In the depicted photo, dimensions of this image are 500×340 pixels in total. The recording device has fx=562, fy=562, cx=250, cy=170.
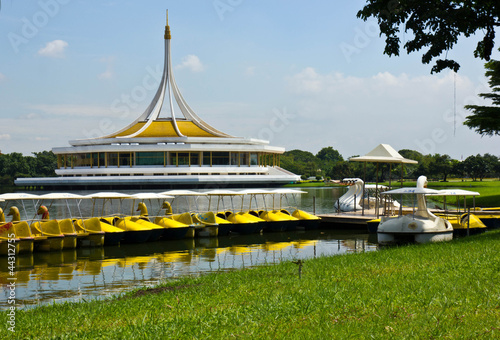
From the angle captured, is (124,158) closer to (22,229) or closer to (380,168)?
(380,168)

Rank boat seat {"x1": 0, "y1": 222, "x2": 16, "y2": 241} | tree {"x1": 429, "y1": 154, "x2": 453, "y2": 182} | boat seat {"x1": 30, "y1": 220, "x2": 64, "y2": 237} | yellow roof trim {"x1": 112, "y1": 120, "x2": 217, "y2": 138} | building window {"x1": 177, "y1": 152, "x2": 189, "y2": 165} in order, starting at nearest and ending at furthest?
→ boat seat {"x1": 0, "y1": 222, "x2": 16, "y2": 241}, boat seat {"x1": 30, "y1": 220, "x2": 64, "y2": 237}, building window {"x1": 177, "y1": 152, "x2": 189, "y2": 165}, yellow roof trim {"x1": 112, "y1": 120, "x2": 217, "y2": 138}, tree {"x1": 429, "y1": 154, "x2": 453, "y2": 182}

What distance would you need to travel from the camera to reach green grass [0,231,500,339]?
26.9 ft

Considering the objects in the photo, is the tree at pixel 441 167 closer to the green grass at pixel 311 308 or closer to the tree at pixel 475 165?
the tree at pixel 475 165

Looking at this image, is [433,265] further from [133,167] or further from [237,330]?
[133,167]

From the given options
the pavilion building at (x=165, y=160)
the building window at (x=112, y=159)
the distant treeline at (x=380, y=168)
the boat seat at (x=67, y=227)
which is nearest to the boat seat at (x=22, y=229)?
the boat seat at (x=67, y=227)

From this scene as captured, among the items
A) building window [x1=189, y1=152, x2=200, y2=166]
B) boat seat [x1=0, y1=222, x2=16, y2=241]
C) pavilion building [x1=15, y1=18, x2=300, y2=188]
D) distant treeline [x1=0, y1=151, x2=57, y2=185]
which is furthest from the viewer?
distant treeline [x1=0, y1=151, x2=57, y2=185]

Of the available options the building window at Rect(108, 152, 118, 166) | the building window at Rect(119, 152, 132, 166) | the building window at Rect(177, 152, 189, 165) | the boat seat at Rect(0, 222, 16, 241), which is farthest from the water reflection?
the building window at Rect(108, 152, 118, 166)

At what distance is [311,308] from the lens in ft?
30.9

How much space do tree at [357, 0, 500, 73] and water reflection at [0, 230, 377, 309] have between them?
9156mm

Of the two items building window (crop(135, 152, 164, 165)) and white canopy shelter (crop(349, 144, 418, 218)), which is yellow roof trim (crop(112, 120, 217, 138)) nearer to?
building window (crop(135, 152, 164, 165))

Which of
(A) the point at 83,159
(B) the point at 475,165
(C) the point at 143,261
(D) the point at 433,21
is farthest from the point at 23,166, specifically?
(D) the point at 433,21

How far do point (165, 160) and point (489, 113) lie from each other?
62.0m

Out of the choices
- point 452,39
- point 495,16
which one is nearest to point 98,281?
point 452,39

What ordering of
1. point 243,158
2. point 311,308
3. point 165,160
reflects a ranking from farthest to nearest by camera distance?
1. point 243,158
2. point 165,160
3. point 311,308
